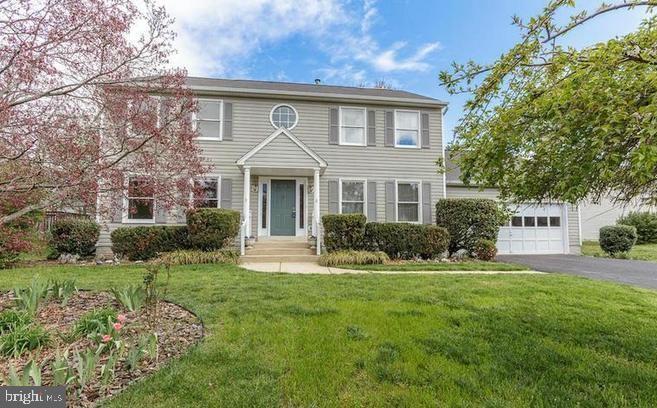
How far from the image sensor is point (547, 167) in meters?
2.98

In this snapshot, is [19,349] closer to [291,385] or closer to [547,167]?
[291,385]

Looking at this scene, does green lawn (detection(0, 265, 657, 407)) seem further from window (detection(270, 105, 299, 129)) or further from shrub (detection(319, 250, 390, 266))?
window (detection(270, 105, 299, 129))

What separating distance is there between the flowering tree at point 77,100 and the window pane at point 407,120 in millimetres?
9223

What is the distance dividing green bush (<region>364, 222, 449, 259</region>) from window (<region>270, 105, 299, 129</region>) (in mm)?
4636

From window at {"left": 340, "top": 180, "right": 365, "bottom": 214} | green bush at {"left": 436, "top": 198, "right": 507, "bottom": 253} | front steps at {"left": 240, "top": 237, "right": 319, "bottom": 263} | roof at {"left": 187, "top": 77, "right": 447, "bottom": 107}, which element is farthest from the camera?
Result: window at {"left": 340, "top": 180, "right": 365, "bottom": 214}

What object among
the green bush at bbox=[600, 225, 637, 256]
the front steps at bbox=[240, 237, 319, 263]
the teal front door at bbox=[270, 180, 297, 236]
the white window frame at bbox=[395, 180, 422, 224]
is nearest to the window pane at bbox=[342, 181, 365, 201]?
the white window frame at bbox=[395, 180, 422, 224]

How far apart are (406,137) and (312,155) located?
4.01 m

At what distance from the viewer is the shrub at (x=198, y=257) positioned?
9003 millimetres

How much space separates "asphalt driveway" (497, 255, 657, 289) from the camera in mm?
A: 8219

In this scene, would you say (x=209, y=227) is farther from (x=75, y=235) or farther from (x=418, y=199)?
(x=418, y=199)

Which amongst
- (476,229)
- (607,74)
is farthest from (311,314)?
(476,229)

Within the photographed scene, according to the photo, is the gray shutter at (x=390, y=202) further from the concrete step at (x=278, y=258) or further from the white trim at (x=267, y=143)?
the concrete step at (x=278, y=258)

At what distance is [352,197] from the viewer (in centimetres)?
1229

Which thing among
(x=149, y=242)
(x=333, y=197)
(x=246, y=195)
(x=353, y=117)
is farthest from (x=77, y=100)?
(x=353, y=117)
